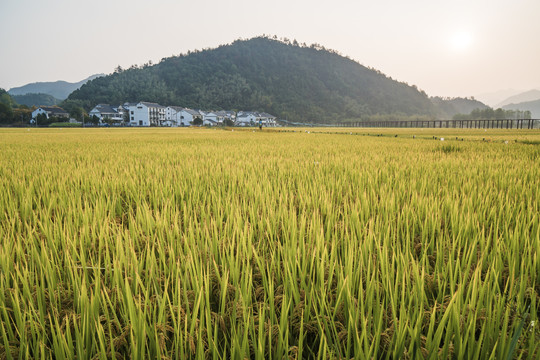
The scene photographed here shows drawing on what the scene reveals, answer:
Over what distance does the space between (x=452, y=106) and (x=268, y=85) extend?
106084mm

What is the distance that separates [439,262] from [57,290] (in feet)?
4.75

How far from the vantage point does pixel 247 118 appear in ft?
297

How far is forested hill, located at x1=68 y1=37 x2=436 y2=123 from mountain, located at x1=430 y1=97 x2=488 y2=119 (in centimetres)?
1463

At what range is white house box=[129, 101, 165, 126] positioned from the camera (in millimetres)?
79375

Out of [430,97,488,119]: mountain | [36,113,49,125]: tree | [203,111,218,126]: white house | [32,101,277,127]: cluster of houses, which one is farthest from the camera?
[430,97,488,119]: mountain

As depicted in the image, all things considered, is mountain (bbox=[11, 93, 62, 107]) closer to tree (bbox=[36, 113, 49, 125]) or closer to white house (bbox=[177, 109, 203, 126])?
white house (bbox=[177, 109, 203, 126])

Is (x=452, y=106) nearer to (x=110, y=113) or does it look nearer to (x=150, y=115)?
(x=150, y=115)

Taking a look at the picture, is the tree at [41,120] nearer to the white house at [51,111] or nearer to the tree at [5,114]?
the tree at [5,114]

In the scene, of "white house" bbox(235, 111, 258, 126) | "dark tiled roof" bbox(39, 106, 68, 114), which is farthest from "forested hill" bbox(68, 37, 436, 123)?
"white house" bbox(235, 111, 258, 126)

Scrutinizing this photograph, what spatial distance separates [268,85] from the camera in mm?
116750

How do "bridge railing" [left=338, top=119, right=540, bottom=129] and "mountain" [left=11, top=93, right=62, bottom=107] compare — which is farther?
"mountain" [left=11, top=93, right=62, bottom=107]

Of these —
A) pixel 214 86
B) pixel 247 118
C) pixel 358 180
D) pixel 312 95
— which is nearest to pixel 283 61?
pixel 312 95

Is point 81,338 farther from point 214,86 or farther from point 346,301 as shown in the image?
point 214,86

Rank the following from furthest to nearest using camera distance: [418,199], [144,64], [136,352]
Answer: [144,64], [418,199], [136,352]
